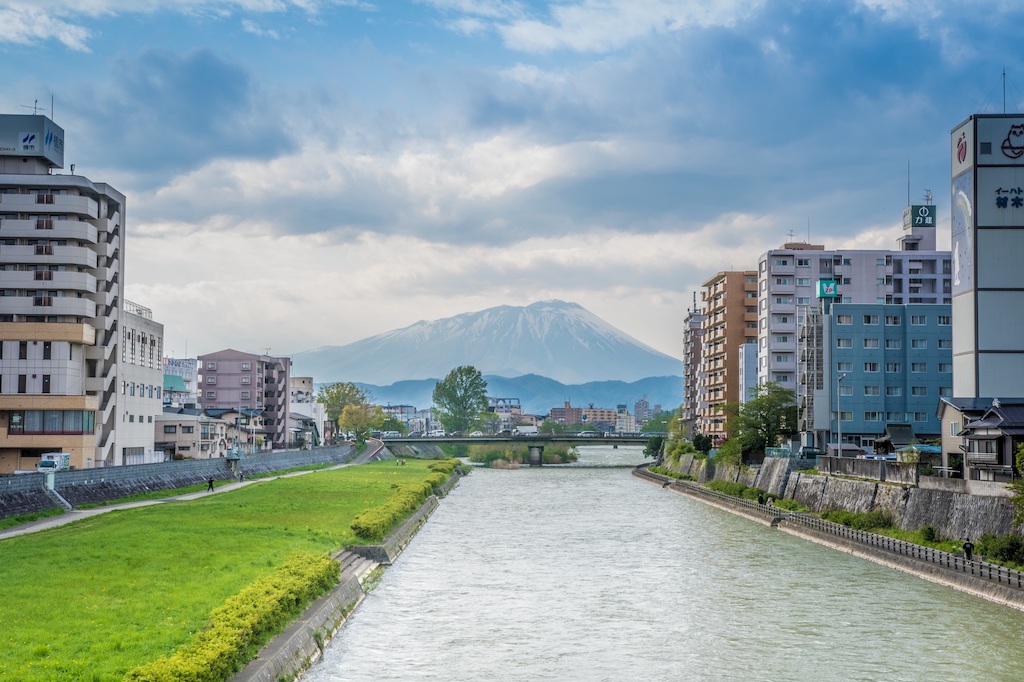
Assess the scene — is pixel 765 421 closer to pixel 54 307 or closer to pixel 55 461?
pixel 55 461

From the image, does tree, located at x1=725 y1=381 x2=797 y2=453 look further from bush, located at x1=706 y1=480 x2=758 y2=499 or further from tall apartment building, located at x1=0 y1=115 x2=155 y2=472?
tall apartment building, located at x1=0 y1=115 x2=155 y2=472

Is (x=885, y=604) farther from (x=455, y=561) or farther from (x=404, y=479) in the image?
(x=404, y=479)

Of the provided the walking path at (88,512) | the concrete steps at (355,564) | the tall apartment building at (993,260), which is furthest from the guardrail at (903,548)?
the walking path at (88,512)

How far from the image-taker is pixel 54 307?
79.7m

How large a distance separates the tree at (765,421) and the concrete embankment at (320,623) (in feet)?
158

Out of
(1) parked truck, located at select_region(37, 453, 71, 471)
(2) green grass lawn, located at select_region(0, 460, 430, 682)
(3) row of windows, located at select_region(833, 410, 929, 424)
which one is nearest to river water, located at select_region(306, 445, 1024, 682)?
(2) green grass lawn, located at select_region(0, 460, 430, 682)

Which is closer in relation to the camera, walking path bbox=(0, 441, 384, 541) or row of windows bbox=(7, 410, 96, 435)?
walking path bbox=(0, 441, 384, 541)

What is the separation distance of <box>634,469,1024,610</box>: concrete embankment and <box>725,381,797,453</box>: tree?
15207 millimetres

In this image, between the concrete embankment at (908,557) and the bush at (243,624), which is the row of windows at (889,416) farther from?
the bush at (243,624)

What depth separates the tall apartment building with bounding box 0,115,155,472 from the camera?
78.1 metres

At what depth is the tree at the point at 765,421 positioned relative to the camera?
95250 mm

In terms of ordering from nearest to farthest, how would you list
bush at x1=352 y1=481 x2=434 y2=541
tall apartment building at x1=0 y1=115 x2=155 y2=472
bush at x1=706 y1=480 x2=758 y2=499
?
1. bush at x1=352 y1=481 x2=434 y2=541
2. tall apartment building at x1=0 y1=115 x2=155 y2=472
3. bush at x1=706 y1=480 x2=758 y2=499

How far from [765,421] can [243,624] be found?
7689cm

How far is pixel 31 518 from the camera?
176 feet
